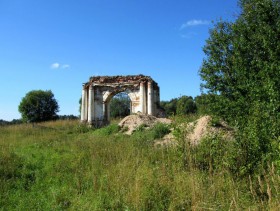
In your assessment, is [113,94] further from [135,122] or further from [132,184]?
[132,184]

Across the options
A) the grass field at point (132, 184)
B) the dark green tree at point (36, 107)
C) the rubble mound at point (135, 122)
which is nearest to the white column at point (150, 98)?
the rubble mound at point (135, 122)

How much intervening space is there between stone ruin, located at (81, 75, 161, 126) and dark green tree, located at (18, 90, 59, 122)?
17593mm

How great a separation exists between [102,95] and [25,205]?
19201mm

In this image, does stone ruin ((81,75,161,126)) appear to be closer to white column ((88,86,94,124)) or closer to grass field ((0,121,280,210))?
white column ((88,86,94,124))

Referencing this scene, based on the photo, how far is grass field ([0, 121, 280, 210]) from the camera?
4.28 meters

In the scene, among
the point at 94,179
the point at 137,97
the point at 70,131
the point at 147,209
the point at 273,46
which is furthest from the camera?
the point at 137,97

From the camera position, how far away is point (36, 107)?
39281 mm

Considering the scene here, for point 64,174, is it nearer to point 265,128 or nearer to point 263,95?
point 265,128

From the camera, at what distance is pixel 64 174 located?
21.9ft

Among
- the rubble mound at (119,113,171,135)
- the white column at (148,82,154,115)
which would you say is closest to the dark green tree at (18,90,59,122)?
the white column at (148,82,154,115)

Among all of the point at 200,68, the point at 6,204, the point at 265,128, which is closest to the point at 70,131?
the point at 200,68

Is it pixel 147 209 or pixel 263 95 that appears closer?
pixel 147 209

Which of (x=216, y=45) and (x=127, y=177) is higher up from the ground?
→ (x=216, y=45)

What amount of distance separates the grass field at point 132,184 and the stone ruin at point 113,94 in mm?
14565
